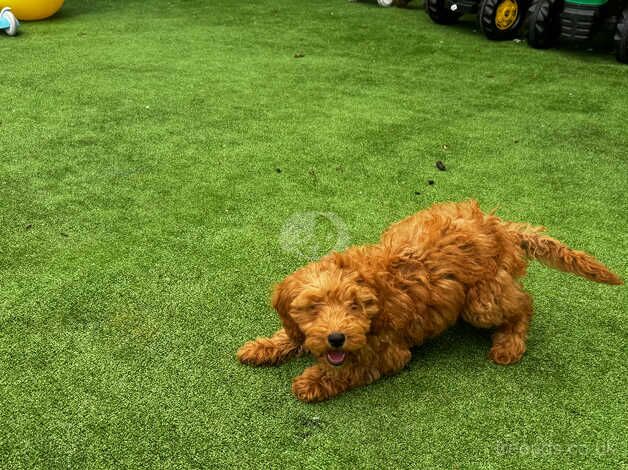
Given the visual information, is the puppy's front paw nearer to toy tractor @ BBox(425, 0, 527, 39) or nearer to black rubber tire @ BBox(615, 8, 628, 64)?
black rubber tire @ BBox(615, 8, 628, 64)

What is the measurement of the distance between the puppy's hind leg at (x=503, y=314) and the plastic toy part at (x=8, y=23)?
23.4ft

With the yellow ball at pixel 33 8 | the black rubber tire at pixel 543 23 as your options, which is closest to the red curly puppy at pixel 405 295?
the black rubber tire at pixel 543 23

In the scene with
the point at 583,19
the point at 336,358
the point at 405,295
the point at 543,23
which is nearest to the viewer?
the point at 336,358

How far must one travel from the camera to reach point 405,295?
232cm

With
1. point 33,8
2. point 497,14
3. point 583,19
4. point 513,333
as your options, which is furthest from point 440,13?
point 513,333

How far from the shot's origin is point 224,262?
3.27m

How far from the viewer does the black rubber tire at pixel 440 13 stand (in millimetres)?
8391

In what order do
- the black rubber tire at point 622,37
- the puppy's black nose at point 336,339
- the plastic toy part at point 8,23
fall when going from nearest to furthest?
the puppy's black nose at point 336,339 → the black rubber tire at point 622,37 → the plastic toy part at point 8,23

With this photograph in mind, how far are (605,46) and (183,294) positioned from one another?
6.85 metres

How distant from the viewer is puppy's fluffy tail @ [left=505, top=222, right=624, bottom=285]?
2471 millimetres

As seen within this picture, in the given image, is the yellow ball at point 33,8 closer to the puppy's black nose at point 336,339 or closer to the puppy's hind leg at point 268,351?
the puppy's hind leg at point 268,351

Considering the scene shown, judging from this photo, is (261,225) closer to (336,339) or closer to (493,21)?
(336,339)

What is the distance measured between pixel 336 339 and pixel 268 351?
0.60 meters

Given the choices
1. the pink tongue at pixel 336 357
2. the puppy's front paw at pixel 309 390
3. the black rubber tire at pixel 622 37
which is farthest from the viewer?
the black rubber tire at pixel 622 37
